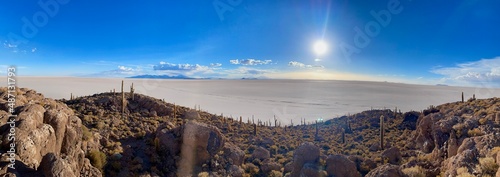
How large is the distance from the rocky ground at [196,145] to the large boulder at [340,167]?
49 mm

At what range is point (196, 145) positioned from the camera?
63.1ft

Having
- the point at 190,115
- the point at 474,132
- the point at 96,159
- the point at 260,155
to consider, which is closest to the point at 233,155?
the point at 260,155

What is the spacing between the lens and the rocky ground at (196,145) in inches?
356

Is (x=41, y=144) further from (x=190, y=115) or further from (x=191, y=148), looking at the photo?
(x=190, y=115)

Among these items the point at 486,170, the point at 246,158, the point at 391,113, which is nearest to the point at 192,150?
the point at 246,158

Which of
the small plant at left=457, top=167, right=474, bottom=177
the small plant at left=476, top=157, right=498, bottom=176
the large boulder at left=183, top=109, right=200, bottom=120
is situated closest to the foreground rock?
the large boulder at left=183, top=109, right=200, bottom=120

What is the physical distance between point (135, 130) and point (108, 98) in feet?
25.0

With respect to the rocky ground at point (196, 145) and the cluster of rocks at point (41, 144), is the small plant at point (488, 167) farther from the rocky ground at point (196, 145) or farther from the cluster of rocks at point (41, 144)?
the cluster of rocks at point (41, 144)

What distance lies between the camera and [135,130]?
865 inches

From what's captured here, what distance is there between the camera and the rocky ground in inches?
356

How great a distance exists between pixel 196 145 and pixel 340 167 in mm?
9282

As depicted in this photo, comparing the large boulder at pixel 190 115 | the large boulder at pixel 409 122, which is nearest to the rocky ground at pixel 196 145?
the large boulder at pixel 190 115

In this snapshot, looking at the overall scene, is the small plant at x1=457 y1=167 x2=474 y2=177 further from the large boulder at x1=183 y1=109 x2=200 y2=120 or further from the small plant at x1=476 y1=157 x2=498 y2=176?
the large boulder at x1=183 y1=109 x2=200 y2=120

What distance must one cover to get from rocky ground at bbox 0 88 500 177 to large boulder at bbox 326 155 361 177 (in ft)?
0.16
